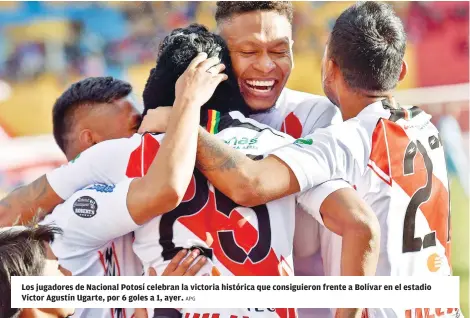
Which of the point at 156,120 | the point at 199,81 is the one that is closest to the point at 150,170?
the point at 156,120

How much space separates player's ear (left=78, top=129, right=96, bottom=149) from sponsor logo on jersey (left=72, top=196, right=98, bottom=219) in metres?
0.41

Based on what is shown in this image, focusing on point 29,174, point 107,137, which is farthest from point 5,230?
point 29,174

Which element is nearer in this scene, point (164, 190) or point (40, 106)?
point (164, 190)

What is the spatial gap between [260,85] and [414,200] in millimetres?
659

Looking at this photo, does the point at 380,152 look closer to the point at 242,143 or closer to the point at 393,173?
the point at 393,173

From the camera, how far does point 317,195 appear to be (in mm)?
1696

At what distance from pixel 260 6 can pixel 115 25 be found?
600 mm

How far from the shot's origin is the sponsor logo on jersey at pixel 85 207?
5.59 ft

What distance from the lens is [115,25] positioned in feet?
7.98

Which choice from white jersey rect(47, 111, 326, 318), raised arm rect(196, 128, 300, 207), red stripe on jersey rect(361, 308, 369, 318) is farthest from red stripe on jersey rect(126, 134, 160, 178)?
red stripe on jersey rect(361, 308, 369, 318)

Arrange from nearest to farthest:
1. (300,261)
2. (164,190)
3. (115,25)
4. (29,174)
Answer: (164,190)
(300,261)
(115,25)
(29,174)

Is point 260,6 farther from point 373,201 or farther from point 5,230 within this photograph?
point 5,230

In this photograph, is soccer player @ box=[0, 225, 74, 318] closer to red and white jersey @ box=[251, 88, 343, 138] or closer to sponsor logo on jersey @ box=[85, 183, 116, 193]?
sponsor logo on jersey @ box=[85, 183, 116, 193]

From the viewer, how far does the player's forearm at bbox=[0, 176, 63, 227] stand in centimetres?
186
